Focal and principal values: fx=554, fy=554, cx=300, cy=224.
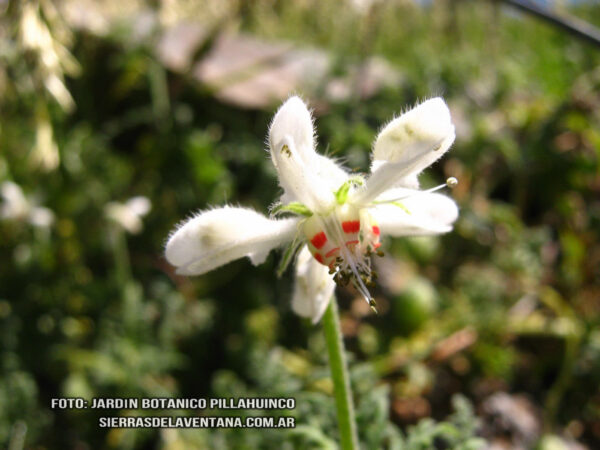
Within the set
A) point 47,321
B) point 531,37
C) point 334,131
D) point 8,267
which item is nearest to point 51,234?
point 8,267

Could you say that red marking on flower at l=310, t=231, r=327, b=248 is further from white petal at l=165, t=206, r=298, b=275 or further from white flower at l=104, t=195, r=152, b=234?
white flower at l=104, t=195, r=152, b=234

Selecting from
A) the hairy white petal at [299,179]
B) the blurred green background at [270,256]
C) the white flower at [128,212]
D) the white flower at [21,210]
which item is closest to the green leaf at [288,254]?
the hairy white petal at [299,179]

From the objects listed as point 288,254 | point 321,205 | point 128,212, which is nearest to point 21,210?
point 128,212

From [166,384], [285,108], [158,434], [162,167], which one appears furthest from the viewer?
[162,167]

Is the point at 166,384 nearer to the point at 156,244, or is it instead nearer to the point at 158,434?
the point at 158,434

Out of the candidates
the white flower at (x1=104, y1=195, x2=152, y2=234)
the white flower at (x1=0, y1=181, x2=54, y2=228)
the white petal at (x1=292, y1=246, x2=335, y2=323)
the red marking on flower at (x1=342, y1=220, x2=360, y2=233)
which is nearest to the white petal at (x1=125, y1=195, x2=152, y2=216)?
the white flower at (x1=104, y1=195, x2=152, y2=234)

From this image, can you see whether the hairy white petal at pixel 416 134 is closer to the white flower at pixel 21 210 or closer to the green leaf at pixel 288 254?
the green leaf at pixel 288 254
